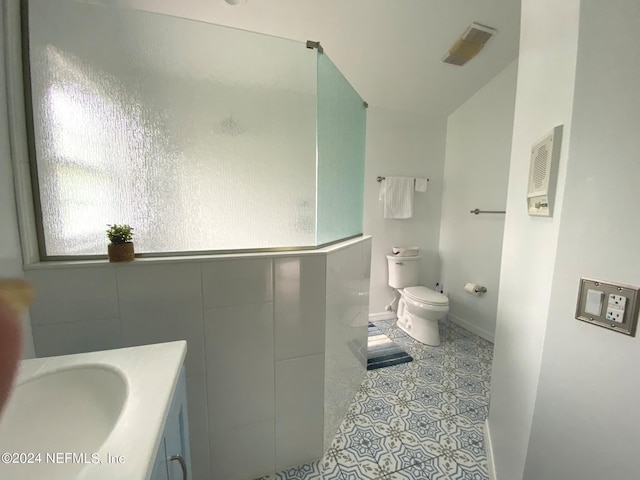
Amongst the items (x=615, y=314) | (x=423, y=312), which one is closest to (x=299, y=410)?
(x=615, y=314)

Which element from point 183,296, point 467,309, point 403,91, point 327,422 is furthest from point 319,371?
point 403,91

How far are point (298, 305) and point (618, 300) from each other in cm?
95

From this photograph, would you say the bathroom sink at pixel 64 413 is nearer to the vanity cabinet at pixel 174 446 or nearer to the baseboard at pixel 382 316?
the vanity cabinet at pixel 174 446

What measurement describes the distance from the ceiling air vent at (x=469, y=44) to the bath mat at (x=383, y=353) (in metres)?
2.36

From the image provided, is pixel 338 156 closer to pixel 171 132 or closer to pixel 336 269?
pixel 336 269

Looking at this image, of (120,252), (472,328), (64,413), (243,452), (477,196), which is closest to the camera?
(64,413)

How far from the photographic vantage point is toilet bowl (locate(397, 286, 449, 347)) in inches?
86.0

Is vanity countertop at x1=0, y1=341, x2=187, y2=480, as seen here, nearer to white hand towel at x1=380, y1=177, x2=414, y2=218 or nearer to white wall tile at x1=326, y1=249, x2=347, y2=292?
white wall tile at x1=326, y1=249, x2=347, y2=292

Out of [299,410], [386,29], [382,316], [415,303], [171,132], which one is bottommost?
[382,316]

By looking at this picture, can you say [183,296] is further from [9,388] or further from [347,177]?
[347,177]

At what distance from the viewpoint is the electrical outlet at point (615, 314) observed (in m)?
0.61

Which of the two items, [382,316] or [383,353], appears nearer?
[383,353]

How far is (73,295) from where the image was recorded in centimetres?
88

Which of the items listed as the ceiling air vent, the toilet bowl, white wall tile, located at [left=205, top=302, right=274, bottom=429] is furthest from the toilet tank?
white wall tile, located at [left=205, top=302, right=274, bottom=429]
